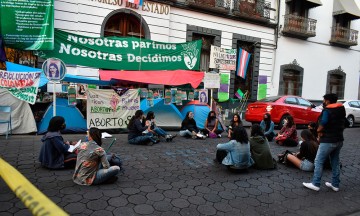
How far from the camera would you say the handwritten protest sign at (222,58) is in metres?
12.2

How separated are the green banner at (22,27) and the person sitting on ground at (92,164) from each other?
6038 mm

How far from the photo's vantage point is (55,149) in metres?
5.54

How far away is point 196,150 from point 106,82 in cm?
452

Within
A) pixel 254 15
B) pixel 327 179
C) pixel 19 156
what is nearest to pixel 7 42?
pixel 19 156

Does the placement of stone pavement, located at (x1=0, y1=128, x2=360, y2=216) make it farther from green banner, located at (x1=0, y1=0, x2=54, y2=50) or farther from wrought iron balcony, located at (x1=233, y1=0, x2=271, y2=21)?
wrought iron balcony, located at (x1=233, y1=0, x2=271, y2=21)

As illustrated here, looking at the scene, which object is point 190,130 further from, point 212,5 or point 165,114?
point 212,5

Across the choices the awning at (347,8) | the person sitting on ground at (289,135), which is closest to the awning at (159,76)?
the person sitting on ground at (289,135)

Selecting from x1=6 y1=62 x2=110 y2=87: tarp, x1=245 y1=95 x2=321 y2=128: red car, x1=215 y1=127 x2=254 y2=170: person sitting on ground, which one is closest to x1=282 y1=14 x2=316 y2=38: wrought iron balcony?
x1=245 y1=95 x2=321 y2=128: red car

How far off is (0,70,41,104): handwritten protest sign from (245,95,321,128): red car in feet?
30.2

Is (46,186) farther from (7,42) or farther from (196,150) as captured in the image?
(7,42)

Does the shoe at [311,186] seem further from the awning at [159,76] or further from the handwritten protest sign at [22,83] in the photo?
the handwritten protest sign at [22,83]

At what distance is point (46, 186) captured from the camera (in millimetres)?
4723

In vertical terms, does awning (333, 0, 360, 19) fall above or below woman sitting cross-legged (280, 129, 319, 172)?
above

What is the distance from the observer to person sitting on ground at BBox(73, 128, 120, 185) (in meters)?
4.71
